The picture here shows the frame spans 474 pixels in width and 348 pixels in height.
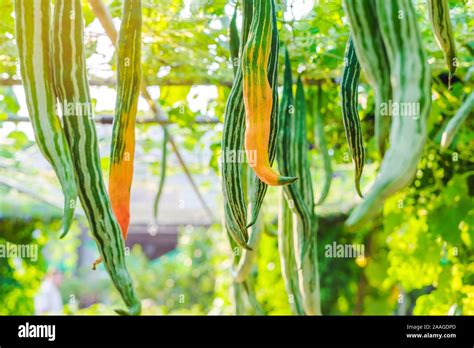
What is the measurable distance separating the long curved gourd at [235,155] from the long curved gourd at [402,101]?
0.95ft

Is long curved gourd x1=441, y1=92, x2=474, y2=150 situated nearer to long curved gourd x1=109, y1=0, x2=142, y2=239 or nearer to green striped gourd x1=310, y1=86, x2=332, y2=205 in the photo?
green striped gourd x1=310, y1=86, x2=332, y2=205

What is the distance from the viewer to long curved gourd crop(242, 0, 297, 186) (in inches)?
33.7

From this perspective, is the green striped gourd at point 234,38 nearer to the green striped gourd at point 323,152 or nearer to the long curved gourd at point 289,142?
the long curved gourd at point 289,142

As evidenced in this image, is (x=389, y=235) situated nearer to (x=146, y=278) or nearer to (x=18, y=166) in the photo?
(x=18, y=166)

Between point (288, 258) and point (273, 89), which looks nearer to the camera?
point (273, 89)

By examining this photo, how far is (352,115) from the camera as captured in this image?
958mm

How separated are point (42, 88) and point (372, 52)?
40cm

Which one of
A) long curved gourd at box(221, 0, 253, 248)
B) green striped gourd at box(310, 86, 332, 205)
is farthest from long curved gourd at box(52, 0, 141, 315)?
green striped gourd at box(310, 86, 332, 205)

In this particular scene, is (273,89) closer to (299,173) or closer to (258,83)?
(258,83)

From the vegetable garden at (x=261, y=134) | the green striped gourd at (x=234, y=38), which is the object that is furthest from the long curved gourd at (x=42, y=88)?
the green striped gourd at (x=234, y=38)

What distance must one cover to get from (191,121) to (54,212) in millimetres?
2739
